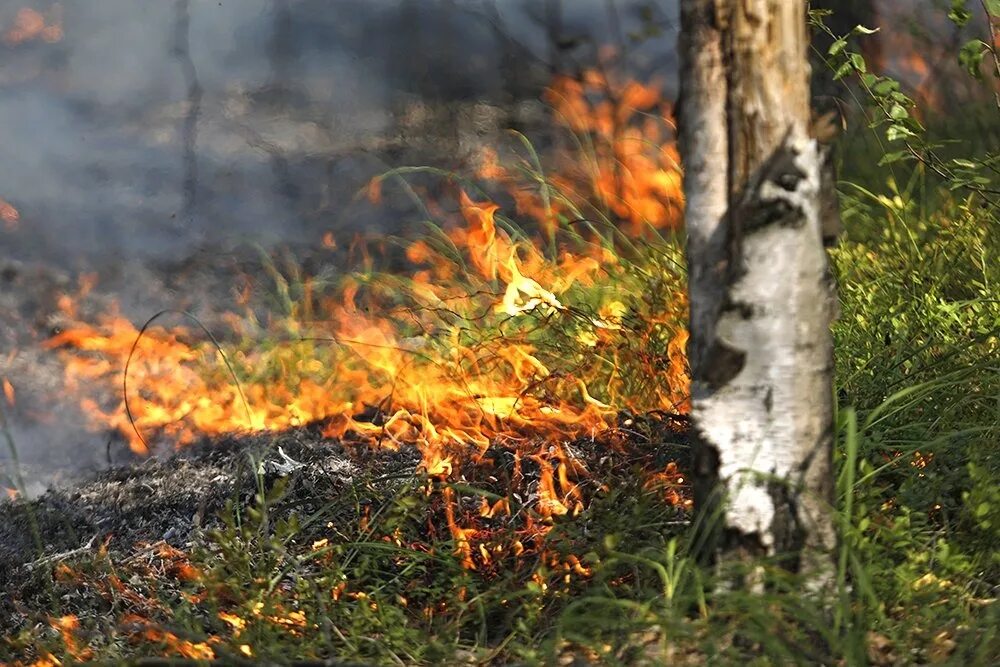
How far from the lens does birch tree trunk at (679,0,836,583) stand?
2.25 meters

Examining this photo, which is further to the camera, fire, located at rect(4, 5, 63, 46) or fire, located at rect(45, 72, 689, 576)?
fire, located at rect(4, 5, 63, 46)

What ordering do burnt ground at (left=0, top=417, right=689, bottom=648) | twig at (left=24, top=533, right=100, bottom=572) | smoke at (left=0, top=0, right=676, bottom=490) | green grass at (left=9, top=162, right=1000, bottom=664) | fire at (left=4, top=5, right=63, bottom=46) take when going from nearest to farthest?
green grass at (left=9, top=162, right=1000, bottom=664) → burnt ground at (left=0, top=417, right=689, bottom=648) → twig at (left=24, top=533, right=100, bottom=572) → smoke at (left=0, top=0, right=676, bottom=490) → fire at (left=4, top=5, right=63, bottom=46)

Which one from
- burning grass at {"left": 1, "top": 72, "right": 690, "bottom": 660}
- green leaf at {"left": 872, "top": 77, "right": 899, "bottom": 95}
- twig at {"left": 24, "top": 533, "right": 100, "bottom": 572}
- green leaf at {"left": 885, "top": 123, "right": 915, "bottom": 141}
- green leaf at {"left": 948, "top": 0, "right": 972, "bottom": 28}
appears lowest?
twig at {"left": 24, "top": 533, "right": 100, "bottom": 572}

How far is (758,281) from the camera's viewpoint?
227cm

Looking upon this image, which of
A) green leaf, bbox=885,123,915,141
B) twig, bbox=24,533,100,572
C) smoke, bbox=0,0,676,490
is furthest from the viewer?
smoke, bbox=0,0,676,490

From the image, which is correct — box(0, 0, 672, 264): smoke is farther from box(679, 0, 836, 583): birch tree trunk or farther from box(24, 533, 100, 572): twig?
box(679, 0, 836, 583): birch tree trunk

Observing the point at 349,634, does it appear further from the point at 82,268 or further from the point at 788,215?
the point at 82,268

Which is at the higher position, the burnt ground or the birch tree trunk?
the birch tree trunk

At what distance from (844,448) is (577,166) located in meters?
3.39

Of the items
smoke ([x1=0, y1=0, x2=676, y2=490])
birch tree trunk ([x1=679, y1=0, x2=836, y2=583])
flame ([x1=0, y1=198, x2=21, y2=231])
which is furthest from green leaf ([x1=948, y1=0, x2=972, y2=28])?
flame ([x1=0, y1=198, x2=21, y2=231])

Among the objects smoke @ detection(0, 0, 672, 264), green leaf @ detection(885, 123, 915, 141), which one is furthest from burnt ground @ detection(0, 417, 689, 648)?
smoke @ detection(0, 0, 672, 264)

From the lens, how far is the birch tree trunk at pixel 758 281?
2.25m

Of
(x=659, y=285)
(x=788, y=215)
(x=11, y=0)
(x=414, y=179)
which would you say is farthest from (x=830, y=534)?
(x=11, y=0)

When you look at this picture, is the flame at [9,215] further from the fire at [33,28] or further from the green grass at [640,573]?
the green grass at [640,573]
